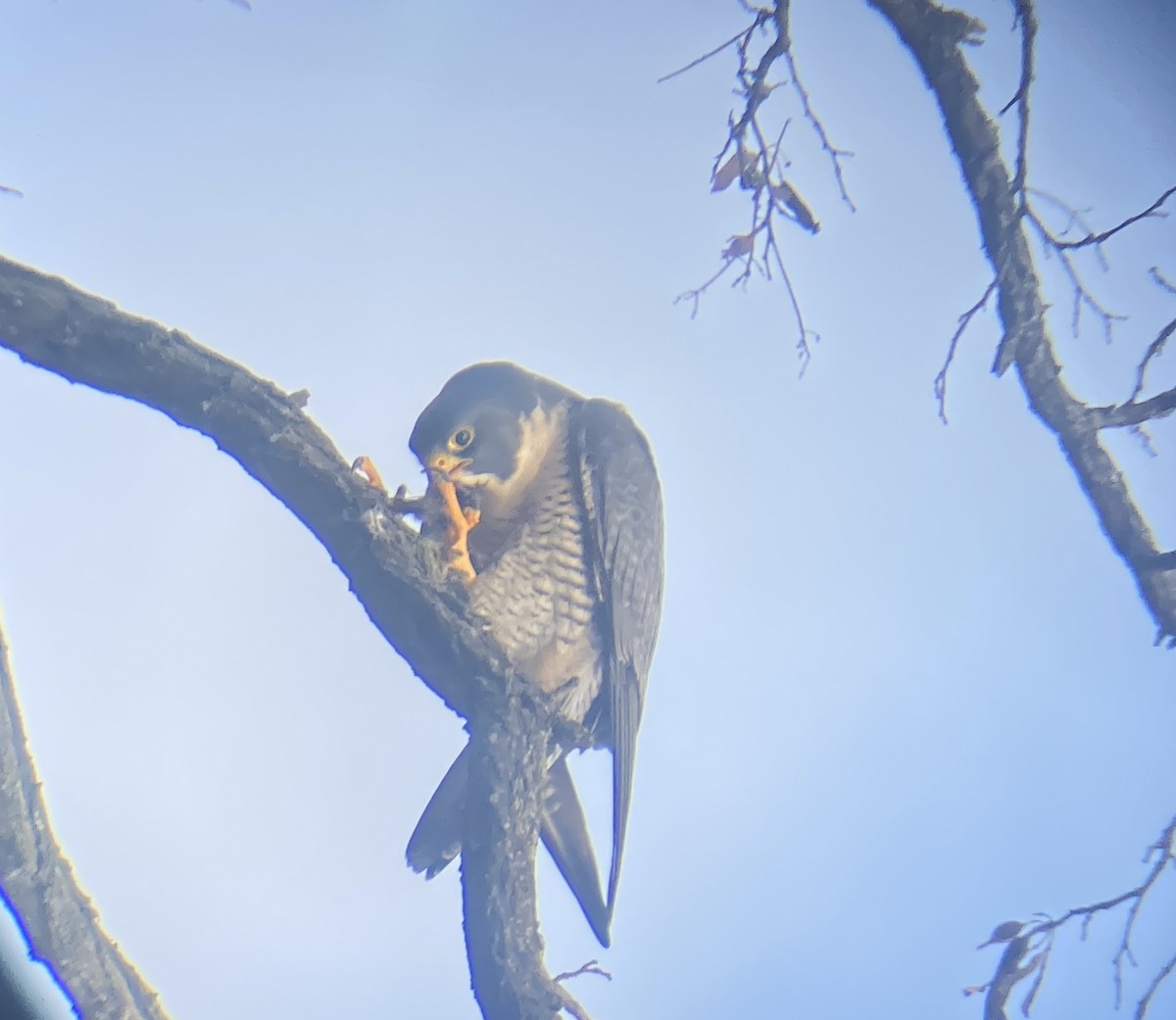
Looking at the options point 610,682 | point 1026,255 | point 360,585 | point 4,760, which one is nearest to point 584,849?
point 610,682

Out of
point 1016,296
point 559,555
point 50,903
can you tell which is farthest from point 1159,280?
point 50,903

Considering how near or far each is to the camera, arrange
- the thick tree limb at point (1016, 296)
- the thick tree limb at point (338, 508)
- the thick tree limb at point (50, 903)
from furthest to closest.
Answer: the thick tree limb at point (1016, 296), the thick tree limb at point (50, 903), the thick tree limb at point (338, 508)

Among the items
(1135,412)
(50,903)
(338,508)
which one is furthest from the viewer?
(1135,412)

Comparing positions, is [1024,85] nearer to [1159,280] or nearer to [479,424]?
[1159,280]

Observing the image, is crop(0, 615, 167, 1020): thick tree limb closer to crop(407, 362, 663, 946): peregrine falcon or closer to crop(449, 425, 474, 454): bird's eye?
crop(407, 362, 663, 946): peregrine falcon

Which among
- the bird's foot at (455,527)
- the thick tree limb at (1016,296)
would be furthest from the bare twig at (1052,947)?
the bird's foot at (455,527)

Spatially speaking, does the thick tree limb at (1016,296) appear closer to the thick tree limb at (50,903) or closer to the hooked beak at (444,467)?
the hooked beak at (444,467)

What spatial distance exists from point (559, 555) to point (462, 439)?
305 millimetres

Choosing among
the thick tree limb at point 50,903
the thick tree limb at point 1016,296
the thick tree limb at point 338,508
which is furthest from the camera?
the thick tree limb at point 1016,296

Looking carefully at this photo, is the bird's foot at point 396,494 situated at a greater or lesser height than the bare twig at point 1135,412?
greater

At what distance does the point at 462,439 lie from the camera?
5.50ft

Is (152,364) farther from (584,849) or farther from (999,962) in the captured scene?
(999,962)

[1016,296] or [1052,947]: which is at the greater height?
[1016,296]

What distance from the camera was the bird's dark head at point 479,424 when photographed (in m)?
1.66
